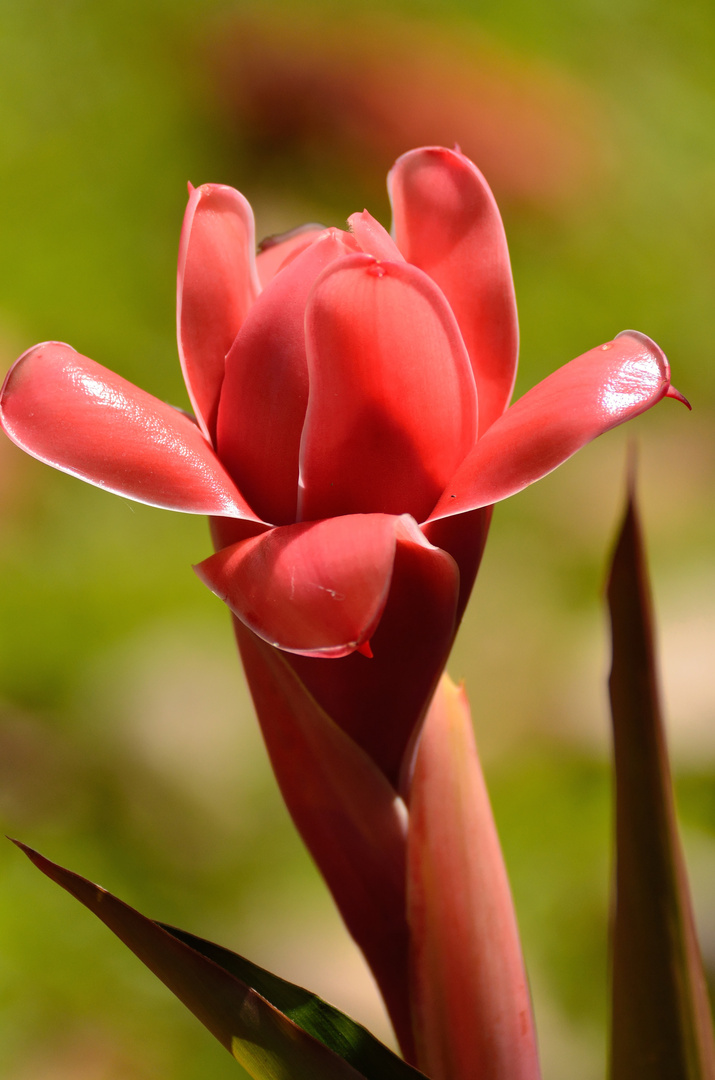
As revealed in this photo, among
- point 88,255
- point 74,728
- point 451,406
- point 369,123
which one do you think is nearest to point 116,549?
point 74,728

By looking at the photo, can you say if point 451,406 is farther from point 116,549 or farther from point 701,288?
point 701,288

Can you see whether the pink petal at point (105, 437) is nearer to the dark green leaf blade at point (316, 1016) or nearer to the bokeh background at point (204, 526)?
the dark green leaf blade at point (316, 1016)

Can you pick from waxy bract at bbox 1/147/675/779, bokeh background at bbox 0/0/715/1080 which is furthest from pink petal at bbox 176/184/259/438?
bokeh background at bbox 0/0/715/1080

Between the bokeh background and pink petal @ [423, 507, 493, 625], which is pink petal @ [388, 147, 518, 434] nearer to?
pink petal @ [423, 507, 493, 625]

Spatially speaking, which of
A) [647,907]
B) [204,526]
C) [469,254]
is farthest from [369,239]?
[204,526]

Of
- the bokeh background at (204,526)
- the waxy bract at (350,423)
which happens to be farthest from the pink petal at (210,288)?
the bokeh background at (204,526)

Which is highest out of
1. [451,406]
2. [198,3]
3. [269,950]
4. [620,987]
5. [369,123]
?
[198,3]
